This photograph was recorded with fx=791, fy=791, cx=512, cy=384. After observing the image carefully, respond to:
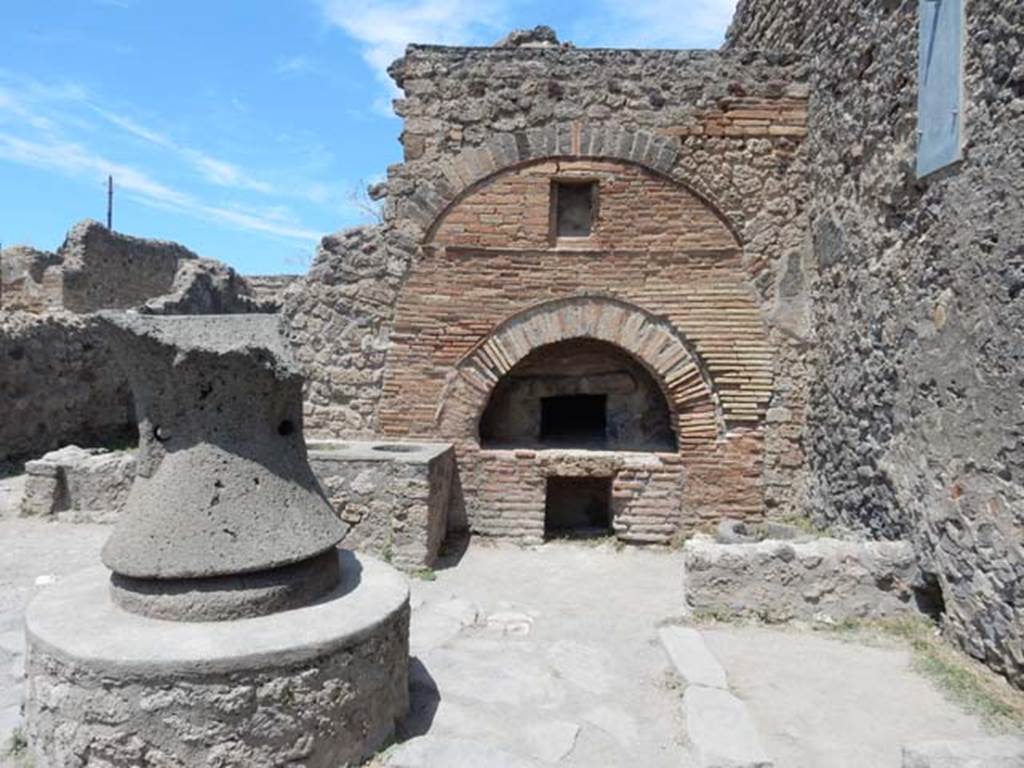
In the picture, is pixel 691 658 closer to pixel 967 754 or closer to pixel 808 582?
pixel 808 582

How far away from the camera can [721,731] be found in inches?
139

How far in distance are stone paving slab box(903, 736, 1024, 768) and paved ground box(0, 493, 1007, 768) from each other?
396 millimetres

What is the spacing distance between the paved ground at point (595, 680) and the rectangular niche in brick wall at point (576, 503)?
5.54 ft

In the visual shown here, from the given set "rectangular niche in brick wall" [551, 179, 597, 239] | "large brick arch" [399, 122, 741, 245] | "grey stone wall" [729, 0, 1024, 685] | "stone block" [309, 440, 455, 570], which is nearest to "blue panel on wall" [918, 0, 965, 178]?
"grey stone wall" [729, 0, 1024, 685]

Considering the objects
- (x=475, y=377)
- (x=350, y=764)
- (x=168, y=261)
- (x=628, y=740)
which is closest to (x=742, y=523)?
(x=475, y=377)

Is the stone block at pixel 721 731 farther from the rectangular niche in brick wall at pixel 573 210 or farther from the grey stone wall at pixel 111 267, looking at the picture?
the grey stone wall at pixel 111 267

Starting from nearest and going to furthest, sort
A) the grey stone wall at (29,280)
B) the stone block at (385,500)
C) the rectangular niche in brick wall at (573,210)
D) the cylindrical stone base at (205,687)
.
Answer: the cylindrical stone base at (205,687) < the stone block at (385,500) < the rectangular niche in brick wall at (573,210) < the grey stone wall at (29,280)

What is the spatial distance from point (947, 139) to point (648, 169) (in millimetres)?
3094

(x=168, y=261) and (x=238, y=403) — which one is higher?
(x=168, y=261)

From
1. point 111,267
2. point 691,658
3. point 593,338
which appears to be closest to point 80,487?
point 593,338

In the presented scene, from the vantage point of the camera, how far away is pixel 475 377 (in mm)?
7453

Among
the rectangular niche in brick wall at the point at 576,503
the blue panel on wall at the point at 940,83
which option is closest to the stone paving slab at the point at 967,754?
the blue panel on wall at the point at 940,83

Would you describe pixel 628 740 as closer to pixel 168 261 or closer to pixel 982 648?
pixel 982 648

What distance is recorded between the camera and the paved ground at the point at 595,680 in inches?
137
